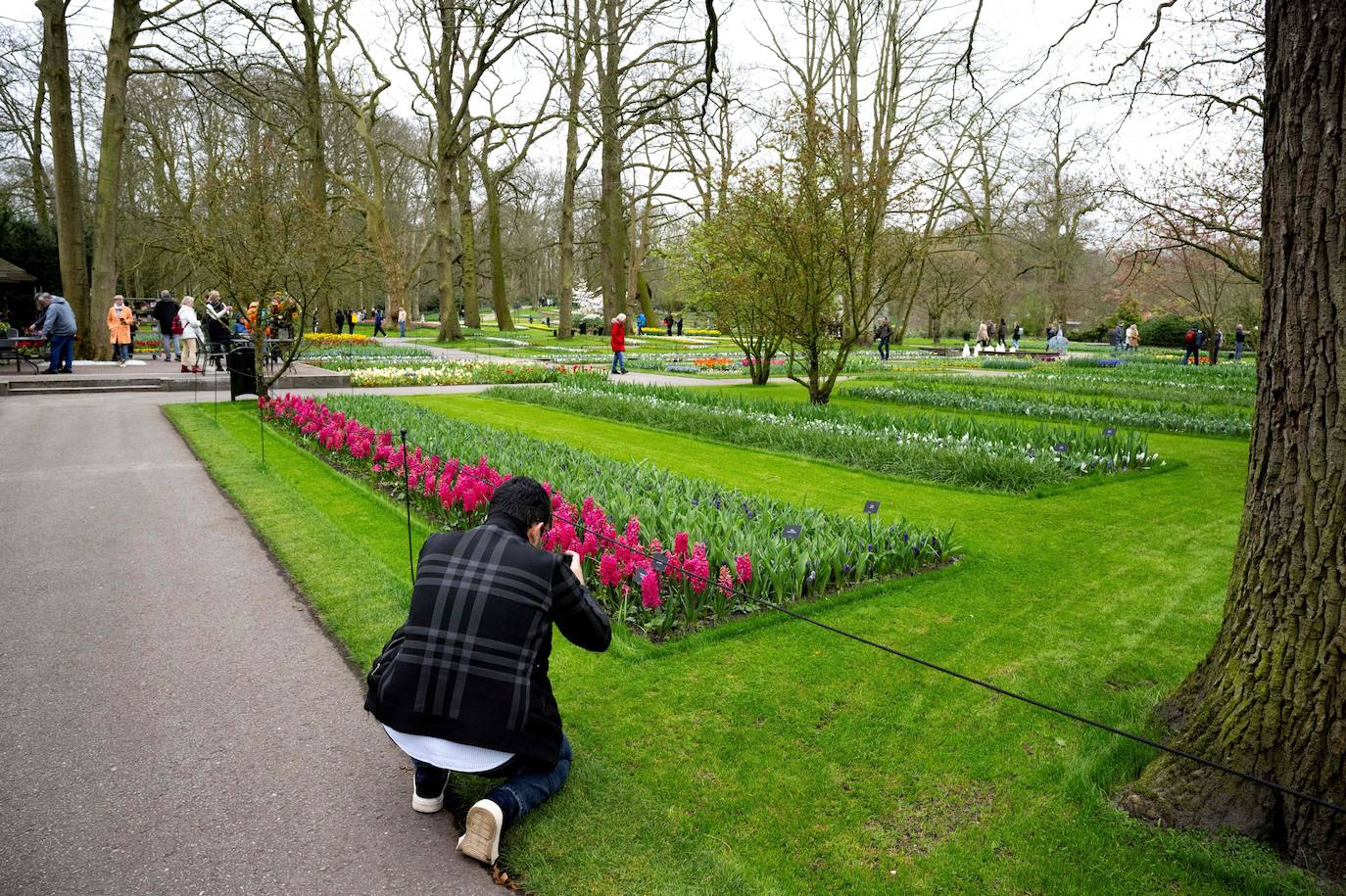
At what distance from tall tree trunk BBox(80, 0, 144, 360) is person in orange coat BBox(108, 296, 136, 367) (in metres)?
1.10

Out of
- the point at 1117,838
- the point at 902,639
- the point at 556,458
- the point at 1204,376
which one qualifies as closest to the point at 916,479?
the point at 556,458

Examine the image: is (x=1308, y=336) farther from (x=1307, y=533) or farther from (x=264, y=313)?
(x=264, y=313)

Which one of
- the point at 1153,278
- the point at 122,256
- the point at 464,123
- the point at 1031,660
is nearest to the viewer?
the point at 1031,660

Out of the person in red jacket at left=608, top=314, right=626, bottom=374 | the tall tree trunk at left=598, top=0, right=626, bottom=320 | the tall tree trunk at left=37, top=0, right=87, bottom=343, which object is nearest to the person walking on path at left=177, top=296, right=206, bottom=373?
the tall tree trunk at left=37, top=0, right=87, bottom=343

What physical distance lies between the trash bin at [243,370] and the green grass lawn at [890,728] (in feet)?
24.3

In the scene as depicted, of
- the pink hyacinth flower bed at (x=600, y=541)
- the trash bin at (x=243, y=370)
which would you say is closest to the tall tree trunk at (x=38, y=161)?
the trash bin at (x=243, y=370)

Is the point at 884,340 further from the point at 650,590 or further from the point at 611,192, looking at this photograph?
the point at 650,590

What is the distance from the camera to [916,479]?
28.4ft

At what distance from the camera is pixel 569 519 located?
18.0 feet

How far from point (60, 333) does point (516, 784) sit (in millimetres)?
18266

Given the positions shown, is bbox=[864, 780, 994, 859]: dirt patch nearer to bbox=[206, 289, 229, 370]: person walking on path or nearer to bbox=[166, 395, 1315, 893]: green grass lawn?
bbox=[166, 395, 1315, 893]: green grass lawn

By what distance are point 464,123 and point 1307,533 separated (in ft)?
102

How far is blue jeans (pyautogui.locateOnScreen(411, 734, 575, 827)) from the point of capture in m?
2.78

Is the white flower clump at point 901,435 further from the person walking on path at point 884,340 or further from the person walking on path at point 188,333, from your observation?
the person walking on path at point 884,340
